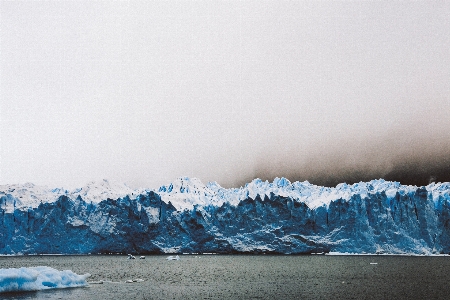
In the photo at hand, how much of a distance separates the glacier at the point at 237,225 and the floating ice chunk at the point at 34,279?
55661 millimetres

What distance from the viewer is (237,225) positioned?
97688mm

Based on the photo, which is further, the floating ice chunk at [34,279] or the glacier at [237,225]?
the glacier at [237,225]

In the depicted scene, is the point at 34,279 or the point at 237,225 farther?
the point at 237,225

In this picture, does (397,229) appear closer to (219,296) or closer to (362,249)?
(362,249)

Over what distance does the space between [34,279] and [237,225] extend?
63874mm

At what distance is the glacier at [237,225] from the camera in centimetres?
9062

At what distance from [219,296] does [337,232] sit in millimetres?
61356

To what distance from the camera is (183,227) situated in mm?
96188

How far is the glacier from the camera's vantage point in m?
90.6

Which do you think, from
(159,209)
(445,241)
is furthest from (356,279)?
(159,209)

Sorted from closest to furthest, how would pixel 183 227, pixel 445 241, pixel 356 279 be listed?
pixel 356 279, pixel 445 241, pixel 183 227

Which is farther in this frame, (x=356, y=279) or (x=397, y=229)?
(x=397, y=229)

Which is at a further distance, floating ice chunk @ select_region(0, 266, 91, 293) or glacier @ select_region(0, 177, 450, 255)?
glacier @ select_region(0, 177, 450, 255)

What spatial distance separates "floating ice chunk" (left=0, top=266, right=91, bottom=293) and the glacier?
5566 centimetres
